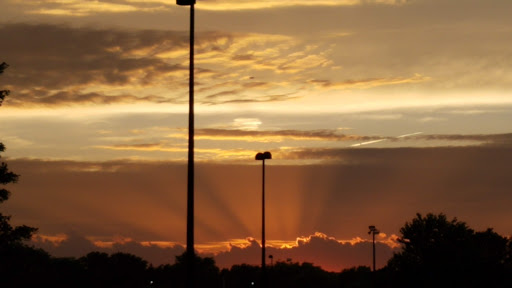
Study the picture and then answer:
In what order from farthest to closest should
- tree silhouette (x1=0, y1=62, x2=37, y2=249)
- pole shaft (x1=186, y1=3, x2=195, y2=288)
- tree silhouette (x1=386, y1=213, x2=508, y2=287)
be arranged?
tree silhouette (x1=386, y1=213, x2=508, y2=287), tree silhouette (x1=0, y1=62, x2=37, y2=249), pole shaft (x1=186, y1=3, x2=195, y2=288)

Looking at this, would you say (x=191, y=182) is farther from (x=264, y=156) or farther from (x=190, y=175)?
(x=264, y=156)

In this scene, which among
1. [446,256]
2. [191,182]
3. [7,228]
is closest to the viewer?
[191,182]

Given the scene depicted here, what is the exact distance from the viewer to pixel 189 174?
36.2 meters

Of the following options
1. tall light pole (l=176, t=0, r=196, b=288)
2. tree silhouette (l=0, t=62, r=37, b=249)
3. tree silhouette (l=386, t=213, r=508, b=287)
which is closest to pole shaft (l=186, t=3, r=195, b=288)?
tall light pole (l=176, t=0, r=196, b=288)

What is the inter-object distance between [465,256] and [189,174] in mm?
47346

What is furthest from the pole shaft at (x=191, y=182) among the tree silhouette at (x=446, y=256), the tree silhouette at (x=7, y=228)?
the tree silhouette at (x=446, y=256)

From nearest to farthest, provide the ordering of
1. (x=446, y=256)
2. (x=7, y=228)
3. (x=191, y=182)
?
1. (x=191, y=182)
2. (x=7, y=228)
3. (x=446, y=256)

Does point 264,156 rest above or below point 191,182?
above

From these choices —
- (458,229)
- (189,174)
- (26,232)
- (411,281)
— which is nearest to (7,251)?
(26,232)

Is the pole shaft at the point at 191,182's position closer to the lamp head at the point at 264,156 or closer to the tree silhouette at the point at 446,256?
the lamp head at the point at 264,156

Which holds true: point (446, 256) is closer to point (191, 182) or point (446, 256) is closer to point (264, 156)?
point (264, 156)

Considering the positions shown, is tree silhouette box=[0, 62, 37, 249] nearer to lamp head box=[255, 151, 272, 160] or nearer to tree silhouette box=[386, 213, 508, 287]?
lamp head box=[255, 151, 272, 160]

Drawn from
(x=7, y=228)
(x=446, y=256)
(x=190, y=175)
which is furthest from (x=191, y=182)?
(x=446, y=256)

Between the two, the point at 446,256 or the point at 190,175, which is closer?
the point at 190,175
